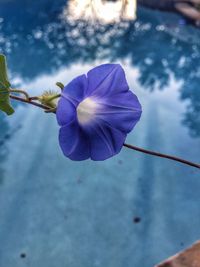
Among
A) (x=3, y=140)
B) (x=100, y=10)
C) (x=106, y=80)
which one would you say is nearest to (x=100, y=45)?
(x=100, y=10)

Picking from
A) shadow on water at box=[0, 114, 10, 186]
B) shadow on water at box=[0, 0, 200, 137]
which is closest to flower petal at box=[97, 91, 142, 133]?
shadow on water at box=[0, 114, 10, 186]

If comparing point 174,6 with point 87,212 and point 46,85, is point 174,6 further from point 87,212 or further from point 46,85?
point 87,212

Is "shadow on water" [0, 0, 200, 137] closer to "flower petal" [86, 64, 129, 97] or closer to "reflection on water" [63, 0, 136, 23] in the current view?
"reflection on water" [63, 0, 136, 23]

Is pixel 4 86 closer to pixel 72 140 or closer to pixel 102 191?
pixel 72 140

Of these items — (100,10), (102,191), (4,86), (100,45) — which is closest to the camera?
(4,86)

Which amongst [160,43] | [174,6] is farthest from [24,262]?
[174,6]

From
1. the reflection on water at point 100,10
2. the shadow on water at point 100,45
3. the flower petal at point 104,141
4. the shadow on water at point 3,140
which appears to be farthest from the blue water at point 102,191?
the reflection on water at point 100,10
